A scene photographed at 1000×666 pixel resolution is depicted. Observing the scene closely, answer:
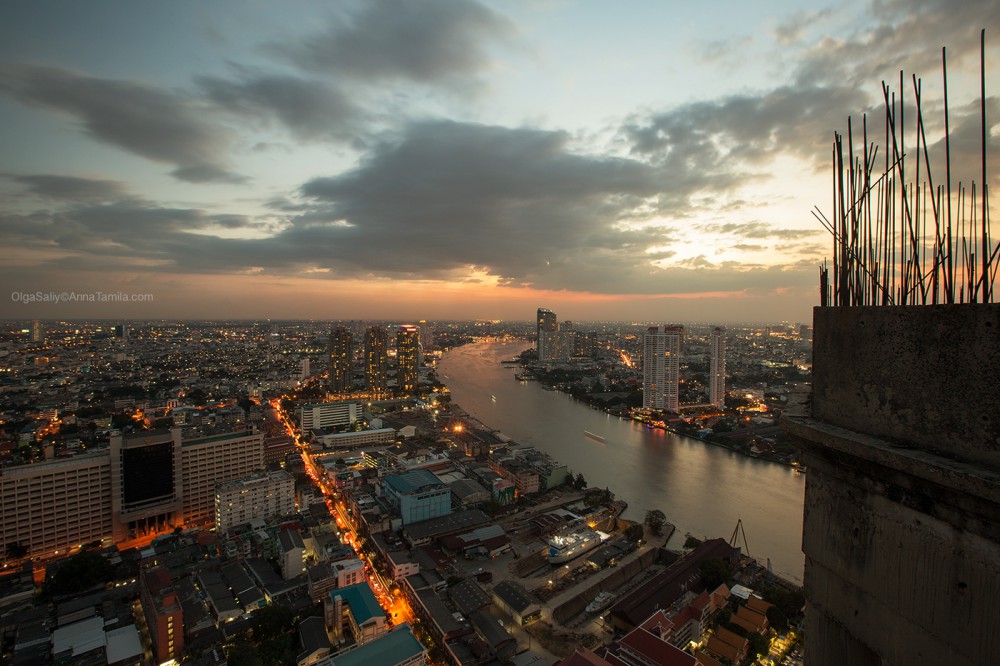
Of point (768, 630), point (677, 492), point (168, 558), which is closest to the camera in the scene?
point (768, 630)

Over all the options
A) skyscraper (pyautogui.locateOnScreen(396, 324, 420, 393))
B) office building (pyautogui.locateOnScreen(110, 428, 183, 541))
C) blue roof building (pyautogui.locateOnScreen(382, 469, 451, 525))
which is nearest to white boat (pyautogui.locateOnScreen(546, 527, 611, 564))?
blue roof building (pyautogui.locateOnScreen(382, 469, 451, 525))

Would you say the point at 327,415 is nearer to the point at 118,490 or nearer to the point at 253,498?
the point at 253,498

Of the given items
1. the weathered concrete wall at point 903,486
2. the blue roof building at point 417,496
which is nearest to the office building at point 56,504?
the blue roof building at point 417,496

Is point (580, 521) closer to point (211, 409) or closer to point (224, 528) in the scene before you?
point (224, 528)

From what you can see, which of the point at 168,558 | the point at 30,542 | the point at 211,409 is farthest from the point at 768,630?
the point at 211,409

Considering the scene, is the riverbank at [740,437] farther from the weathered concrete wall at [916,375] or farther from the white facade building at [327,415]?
the weathered concrete wall at [916,375]

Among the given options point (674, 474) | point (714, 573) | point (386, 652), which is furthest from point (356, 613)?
point (674, 474)
